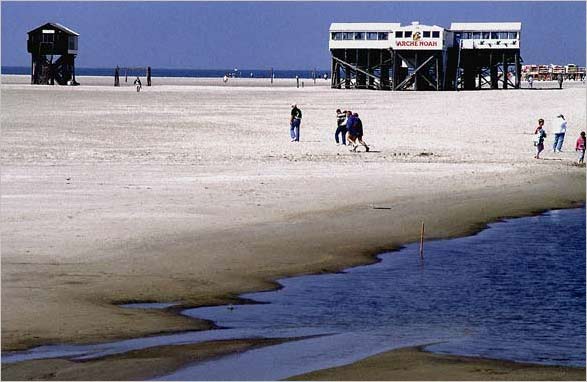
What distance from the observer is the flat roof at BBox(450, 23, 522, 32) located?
295 ft

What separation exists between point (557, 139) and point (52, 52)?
212 ft

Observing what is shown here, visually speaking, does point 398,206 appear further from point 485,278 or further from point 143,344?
point 143,344

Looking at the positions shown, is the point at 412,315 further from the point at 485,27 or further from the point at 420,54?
the point at 485,27

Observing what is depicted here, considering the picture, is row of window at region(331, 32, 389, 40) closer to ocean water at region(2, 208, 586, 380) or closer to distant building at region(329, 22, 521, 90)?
distant building at region(329, 22, 521, 90)

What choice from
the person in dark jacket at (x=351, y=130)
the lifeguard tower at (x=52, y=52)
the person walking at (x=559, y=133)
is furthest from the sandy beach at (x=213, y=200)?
the lifeguard tower at (x=52, y=52)

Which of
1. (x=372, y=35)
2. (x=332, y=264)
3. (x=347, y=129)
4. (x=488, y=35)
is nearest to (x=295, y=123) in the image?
(x=347, y=129)

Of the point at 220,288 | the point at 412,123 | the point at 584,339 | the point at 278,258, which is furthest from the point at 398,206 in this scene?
the point at 412,123

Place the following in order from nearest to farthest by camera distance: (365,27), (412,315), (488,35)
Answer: (412,315) < (365,27) < (488,35)

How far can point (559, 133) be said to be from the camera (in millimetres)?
35062

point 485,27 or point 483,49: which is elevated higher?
point 485,27

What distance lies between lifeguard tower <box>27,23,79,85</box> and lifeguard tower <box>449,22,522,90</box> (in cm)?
2951

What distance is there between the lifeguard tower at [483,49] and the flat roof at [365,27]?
5.01 metres

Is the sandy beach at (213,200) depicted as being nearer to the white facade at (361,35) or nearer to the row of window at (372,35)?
the row of window at (372,35)

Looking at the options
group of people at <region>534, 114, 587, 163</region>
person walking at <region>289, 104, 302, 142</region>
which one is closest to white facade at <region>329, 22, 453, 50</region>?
person walking at <region>289, 104, 302, 142</region>
